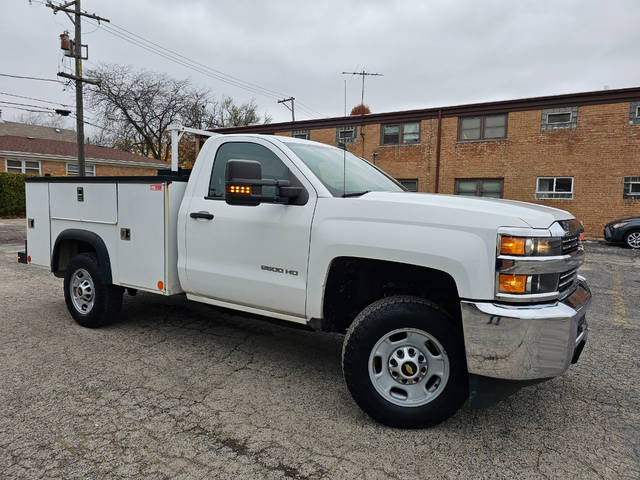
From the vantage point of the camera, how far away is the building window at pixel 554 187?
18359 mm

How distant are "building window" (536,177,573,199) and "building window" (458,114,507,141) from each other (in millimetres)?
2683

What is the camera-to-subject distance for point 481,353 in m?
2.57

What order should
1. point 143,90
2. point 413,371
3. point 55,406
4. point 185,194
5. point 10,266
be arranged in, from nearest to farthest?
point 413,371
point 55,406
point 185,194
point 10,266
point 143,90

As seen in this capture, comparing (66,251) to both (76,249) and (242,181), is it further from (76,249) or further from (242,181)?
(242,181)

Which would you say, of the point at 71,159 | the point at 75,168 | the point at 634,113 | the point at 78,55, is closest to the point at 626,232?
the point at 634,113

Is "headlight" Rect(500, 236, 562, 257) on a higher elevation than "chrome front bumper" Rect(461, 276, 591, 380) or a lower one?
higher

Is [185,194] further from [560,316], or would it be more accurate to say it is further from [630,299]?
[630,299]

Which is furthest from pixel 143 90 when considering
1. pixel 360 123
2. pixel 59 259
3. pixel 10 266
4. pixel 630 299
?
pixel 630 299

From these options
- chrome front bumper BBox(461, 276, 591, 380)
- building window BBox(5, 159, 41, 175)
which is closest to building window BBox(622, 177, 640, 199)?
chrome front bumper BBox(461, 276, 591, 380)

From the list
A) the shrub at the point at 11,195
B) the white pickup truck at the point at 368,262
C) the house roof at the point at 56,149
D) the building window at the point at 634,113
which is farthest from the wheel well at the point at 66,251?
the house roof at the point at 56,149

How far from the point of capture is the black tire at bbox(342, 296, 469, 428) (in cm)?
277

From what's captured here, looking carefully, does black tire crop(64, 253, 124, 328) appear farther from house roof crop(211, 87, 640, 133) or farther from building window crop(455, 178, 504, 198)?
building window crop(455, 178, 504, 198)

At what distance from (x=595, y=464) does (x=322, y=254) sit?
209 cm

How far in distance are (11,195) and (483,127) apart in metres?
23.2
